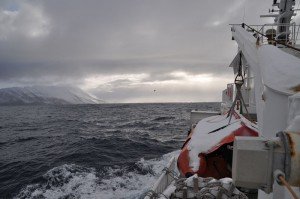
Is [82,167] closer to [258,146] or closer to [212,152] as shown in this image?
[212,152]

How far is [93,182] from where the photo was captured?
13164 millimetres

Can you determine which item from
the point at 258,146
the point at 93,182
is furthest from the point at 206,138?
the point at 93,182

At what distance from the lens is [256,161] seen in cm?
295

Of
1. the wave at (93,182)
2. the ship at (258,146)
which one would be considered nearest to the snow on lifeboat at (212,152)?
the ship at (258,146)

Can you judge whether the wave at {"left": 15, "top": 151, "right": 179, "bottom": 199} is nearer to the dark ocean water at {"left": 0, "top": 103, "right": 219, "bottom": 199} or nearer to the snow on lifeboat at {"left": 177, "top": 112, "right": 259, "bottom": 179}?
the dark ocean water at {"left": 0, "top": 103, "right": 219, "bottom": 199}

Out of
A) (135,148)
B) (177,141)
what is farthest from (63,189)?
(177,141)

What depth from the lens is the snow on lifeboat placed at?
27.3 feet

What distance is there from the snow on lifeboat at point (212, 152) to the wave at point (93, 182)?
3791mm

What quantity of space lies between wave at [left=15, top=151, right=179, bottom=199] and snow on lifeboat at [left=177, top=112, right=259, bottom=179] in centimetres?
379

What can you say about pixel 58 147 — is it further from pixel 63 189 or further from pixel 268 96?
pixel 268 96

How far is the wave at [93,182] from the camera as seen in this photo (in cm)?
1185

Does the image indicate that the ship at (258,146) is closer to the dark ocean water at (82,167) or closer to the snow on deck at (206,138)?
the snow on deck at (206,138)

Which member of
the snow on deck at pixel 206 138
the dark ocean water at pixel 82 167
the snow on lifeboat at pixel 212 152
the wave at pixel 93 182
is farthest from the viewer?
the dark ocean water at pixel 82 167

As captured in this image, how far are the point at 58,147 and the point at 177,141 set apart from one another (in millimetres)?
9502
